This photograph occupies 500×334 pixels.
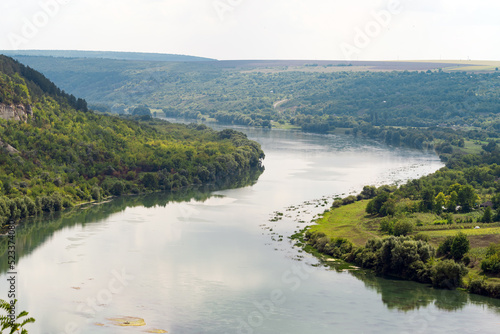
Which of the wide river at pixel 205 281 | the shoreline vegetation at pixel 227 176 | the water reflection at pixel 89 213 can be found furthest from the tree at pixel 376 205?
the water reflection at pixel 89 213

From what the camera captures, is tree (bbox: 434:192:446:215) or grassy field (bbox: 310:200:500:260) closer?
grassy field (bbox: 310:200:500:260)

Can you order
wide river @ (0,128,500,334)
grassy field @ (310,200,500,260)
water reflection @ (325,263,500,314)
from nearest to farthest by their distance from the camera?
wide river @ (0,128,500,334), water reflection @ (325,263,500,314), grassy field @ (310,200,500,260)

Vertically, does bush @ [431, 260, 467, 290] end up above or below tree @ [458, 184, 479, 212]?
below

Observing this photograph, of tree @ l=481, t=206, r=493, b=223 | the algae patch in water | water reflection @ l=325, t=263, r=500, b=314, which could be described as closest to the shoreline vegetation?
tree @ l=481, t=206, r=493, b=223

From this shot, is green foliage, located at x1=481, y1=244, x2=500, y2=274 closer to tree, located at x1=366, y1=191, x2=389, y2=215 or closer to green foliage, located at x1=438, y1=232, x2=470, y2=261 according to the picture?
green foliage, located at x1=438, y1=232, x2=470, y2=261

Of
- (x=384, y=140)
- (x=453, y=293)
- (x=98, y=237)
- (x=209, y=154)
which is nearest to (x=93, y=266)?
(x=98, y=237)

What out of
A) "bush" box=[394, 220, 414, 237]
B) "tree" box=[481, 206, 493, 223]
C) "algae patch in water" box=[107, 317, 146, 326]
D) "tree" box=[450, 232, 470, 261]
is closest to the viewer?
"algae patch in water" box=[107, 317, 146, 326]

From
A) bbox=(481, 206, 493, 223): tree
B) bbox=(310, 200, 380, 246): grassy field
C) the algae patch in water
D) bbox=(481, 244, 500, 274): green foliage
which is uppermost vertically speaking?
bbox=(481, 206, 493, 223): tree
